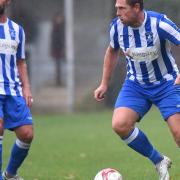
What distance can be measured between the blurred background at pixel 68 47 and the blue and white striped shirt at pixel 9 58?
40.5ft

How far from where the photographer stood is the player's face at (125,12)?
314 inches

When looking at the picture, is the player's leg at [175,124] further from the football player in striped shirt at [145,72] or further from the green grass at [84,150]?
the green grass at [84,150]

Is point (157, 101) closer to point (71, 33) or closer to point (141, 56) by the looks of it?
point (141, 56)

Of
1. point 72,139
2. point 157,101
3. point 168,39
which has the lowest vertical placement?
point 72,139

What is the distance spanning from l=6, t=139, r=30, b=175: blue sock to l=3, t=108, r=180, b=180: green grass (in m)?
0.54

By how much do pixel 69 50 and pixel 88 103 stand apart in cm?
147

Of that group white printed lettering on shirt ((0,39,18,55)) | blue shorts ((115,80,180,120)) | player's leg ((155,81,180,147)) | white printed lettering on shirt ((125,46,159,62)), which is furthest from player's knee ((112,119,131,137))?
white printed lettering on shirt ((0,39,18,55))

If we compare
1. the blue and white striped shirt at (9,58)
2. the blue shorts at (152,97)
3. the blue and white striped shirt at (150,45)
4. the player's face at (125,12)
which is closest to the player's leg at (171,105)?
the blue shorts at (152,97)

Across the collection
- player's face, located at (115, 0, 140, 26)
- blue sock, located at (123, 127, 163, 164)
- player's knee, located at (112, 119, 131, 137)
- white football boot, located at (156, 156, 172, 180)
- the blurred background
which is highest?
player's face, located at (115, 0, 140, 26)

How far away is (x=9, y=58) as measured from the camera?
26.8 feet

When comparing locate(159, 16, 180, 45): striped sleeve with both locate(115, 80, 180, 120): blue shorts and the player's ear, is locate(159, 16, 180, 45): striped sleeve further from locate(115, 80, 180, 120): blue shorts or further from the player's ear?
locate(115, 80, 180, 120): blue shorts

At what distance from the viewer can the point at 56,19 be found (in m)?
21.2

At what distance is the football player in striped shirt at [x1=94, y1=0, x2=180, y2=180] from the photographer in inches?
317

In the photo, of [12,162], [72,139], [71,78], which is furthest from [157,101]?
[71,78]
